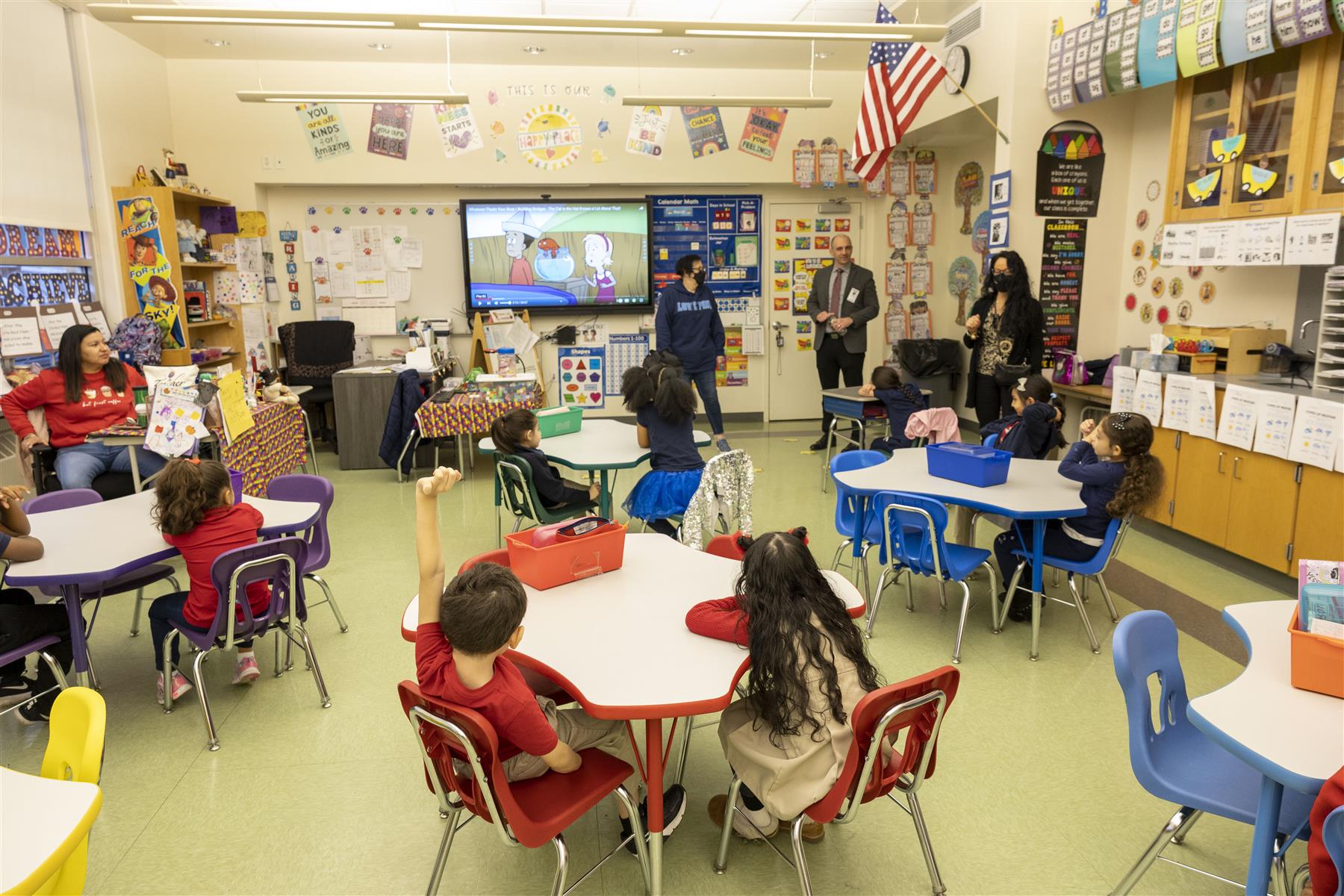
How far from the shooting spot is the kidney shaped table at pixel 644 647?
74.3 inches

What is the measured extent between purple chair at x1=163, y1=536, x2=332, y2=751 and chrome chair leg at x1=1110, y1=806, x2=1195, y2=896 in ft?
8.51

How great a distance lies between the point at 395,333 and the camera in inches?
317

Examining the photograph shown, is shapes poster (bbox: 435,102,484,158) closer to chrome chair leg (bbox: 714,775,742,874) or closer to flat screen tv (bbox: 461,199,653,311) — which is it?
flat screen tv (bbox: 461,199,653,311)

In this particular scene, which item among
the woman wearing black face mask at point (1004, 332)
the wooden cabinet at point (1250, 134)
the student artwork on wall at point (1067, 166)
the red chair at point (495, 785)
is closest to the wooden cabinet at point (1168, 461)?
the woman wearing black face mask at point (1004, 332)

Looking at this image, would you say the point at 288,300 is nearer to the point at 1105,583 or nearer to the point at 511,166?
the point at 511,166

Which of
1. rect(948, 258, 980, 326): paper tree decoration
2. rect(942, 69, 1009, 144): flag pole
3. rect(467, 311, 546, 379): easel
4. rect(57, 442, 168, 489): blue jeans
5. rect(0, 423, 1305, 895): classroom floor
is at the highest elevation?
rect(942, 69, 1009, 144): flag pole

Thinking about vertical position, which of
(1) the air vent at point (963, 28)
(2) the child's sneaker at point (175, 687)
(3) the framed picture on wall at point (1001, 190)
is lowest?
(2) the child's sneaker at point (175, 687)

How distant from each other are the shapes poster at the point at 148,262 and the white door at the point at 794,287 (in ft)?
16.5

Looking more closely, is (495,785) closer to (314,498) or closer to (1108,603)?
(314,498)

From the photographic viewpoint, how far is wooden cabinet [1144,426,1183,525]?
188 inches

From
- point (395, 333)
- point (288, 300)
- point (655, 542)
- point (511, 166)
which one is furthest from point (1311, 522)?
point (288, 300)

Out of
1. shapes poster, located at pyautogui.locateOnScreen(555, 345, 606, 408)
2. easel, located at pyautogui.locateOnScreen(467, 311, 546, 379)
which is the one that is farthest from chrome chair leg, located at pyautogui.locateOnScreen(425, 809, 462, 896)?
shapes poster, located at pyautogui.locateOnScreen(555, 345, 606, 408)

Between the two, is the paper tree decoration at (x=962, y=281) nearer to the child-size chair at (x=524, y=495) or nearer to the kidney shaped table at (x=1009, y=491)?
the kidney shaped table at (x=1009, y=491)

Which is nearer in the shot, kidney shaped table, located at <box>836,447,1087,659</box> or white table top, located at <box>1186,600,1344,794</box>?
white table top, located at <box>1186,600,1344,794</box>
